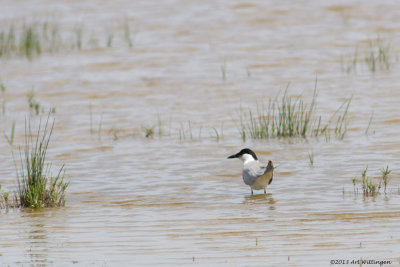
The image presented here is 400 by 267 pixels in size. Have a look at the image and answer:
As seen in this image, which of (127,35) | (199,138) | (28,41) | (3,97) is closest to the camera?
(199,138)

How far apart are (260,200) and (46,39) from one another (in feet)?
47.6

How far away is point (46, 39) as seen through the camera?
2202 centimetres

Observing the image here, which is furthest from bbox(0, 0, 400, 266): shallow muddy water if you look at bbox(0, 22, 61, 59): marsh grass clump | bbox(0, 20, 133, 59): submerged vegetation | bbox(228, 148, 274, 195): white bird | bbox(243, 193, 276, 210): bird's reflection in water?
bbox(0, 22, 61, 59): marsh grass clump

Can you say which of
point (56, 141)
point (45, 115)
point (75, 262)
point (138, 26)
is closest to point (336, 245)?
point (75, 262)

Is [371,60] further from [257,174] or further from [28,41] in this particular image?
[257,174]

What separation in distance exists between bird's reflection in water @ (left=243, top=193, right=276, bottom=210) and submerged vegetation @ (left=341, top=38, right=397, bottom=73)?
29.2ft

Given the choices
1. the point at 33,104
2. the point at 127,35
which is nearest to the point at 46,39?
the point at 127,35

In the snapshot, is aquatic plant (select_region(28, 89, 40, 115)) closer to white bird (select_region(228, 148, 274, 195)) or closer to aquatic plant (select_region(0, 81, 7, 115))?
aquatic plant (select_region(0, 81, 7, 115))

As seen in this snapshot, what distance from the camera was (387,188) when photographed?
8.81 m

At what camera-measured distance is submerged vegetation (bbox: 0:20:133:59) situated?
20.8 metres

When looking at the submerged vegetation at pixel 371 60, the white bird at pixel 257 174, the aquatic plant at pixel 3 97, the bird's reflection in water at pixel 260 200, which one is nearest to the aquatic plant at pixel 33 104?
the aquatic plant at pixel 3 97

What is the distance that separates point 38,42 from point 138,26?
3552 millimetres

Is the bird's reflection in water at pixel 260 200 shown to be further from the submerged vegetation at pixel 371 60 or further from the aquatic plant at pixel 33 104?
the submerged vegetation at pixel 371 60

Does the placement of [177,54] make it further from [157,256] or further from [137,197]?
[157,256]
